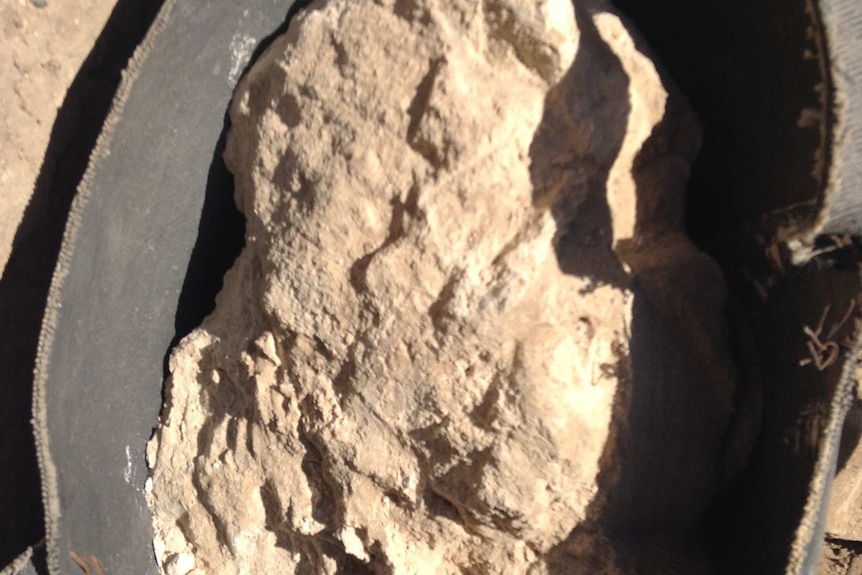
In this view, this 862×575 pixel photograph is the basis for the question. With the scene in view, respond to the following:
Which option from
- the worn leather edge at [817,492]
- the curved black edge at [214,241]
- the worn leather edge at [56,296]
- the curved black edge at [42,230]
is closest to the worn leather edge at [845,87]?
the worn leather edge at [817,492]

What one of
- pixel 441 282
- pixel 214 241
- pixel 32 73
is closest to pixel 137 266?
pixel 214 241

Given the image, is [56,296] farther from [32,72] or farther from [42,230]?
[32,72]

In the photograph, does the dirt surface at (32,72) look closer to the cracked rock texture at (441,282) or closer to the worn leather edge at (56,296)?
the worn leather edge at (56,296)

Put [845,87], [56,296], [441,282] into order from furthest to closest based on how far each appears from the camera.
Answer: [56,296], [441,282], [845,87]

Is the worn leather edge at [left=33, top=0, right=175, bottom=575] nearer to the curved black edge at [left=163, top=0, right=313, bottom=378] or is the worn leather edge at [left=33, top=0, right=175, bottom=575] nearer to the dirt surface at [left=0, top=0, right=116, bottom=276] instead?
the curved black edge at [left=163, top=0, right=313, bottom=378]

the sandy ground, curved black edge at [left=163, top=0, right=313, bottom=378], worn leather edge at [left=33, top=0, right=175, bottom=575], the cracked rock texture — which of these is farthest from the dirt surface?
the cracked rock texture
